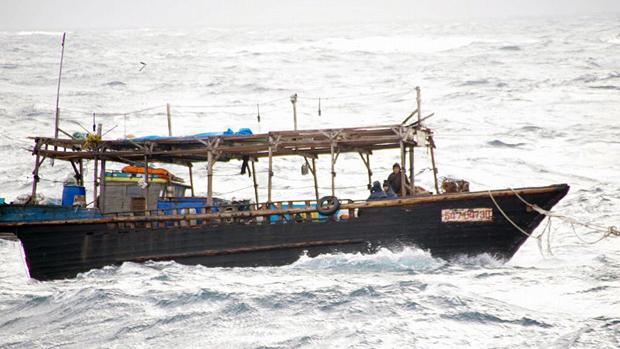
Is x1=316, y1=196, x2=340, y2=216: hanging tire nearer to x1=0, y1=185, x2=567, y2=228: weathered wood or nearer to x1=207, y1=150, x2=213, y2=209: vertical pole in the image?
x1=0, y1=185, x2=567, y2=228: weathered wood

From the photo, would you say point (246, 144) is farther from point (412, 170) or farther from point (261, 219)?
point (412, 170)

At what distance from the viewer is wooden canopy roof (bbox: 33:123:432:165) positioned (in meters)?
20.5

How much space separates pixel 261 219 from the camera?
2108cm

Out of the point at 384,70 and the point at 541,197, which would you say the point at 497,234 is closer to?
the point at 541,197

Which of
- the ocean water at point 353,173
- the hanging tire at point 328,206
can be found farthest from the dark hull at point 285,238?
the ocean water at point 353,173

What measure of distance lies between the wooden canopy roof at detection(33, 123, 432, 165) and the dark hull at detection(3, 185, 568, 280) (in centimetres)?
191

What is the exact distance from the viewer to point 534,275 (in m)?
18.7

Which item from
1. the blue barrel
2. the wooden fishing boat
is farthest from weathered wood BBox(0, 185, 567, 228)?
the blue barrel

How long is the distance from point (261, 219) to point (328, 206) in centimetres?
189

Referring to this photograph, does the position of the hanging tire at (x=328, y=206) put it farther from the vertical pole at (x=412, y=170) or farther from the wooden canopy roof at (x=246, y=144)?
the vertical pole at (x=412, y=170)

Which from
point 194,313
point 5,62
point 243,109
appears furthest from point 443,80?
point 194,313

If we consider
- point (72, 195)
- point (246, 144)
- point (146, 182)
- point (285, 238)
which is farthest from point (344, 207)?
point (72, 195)

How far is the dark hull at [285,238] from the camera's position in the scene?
784 inches

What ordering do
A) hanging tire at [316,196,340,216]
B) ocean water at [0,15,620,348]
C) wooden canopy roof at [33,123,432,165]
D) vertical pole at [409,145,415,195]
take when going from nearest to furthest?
ocean water at [0,15,620,348] < hanging tire at [316,196,340,216] < wooden canopy roof at [33,123,432,165] < vertical pole at [409,145,415,195]
